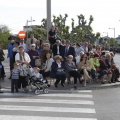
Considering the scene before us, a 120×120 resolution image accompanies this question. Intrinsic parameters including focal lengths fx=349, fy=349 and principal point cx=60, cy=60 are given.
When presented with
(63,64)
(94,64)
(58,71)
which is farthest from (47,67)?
(94,64)

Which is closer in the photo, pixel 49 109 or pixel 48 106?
pixel 49 109

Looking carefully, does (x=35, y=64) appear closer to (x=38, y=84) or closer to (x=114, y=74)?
(x=38, y=84)

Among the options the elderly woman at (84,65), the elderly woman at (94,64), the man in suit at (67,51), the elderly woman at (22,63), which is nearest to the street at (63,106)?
the elderly woman at (22,63)

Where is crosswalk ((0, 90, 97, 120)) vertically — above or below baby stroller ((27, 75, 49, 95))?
below

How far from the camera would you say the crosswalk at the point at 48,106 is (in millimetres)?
8867

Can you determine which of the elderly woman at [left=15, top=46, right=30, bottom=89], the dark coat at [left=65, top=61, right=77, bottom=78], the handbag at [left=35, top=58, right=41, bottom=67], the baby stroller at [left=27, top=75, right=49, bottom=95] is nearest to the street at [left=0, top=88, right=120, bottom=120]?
the baby stroller at [left=27, top=75, right=49, bottom=95]

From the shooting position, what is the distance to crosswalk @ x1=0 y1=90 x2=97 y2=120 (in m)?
8.87

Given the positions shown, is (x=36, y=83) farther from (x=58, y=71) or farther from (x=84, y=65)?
(x=84, y=65)

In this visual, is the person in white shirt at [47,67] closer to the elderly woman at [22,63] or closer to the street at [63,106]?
the elderly woman at [22,63]

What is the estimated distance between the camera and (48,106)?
1038 cm

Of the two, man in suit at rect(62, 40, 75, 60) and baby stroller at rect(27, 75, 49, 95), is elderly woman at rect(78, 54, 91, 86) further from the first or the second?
baby stroller at rect(27, 75, 49, 95)

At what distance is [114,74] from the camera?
1627 centimetres

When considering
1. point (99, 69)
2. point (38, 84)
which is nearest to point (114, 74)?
point (99, 69)

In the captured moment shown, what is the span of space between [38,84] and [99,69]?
3.85m
